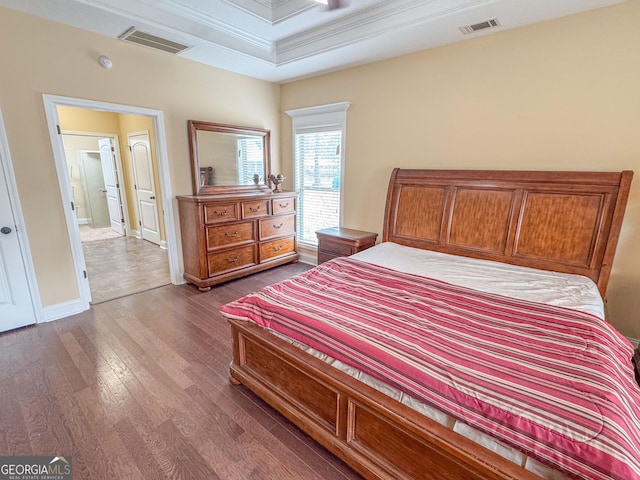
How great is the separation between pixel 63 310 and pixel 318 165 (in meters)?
3.50

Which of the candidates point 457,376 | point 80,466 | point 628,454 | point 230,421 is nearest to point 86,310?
point 80,466

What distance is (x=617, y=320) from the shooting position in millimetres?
2562

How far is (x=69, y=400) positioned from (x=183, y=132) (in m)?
3.01

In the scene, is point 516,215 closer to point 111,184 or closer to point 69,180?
point 69,180

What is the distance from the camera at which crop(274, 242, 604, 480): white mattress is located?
1130 mm

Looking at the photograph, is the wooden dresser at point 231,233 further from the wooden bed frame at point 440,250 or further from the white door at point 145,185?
the white door at point 145,185

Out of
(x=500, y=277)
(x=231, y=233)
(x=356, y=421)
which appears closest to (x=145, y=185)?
(x=231, y=233)

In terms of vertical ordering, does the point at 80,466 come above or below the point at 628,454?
below

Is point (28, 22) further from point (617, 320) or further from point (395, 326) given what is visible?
point (617, 320)

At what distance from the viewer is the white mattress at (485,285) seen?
1130mm

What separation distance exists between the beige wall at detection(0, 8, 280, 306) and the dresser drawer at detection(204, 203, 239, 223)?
0.55m

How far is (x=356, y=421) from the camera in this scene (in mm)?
1482

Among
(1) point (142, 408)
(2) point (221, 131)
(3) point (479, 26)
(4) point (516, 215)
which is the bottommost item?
(1) point (142, 408)

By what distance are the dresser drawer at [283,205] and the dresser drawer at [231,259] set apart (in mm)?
633
